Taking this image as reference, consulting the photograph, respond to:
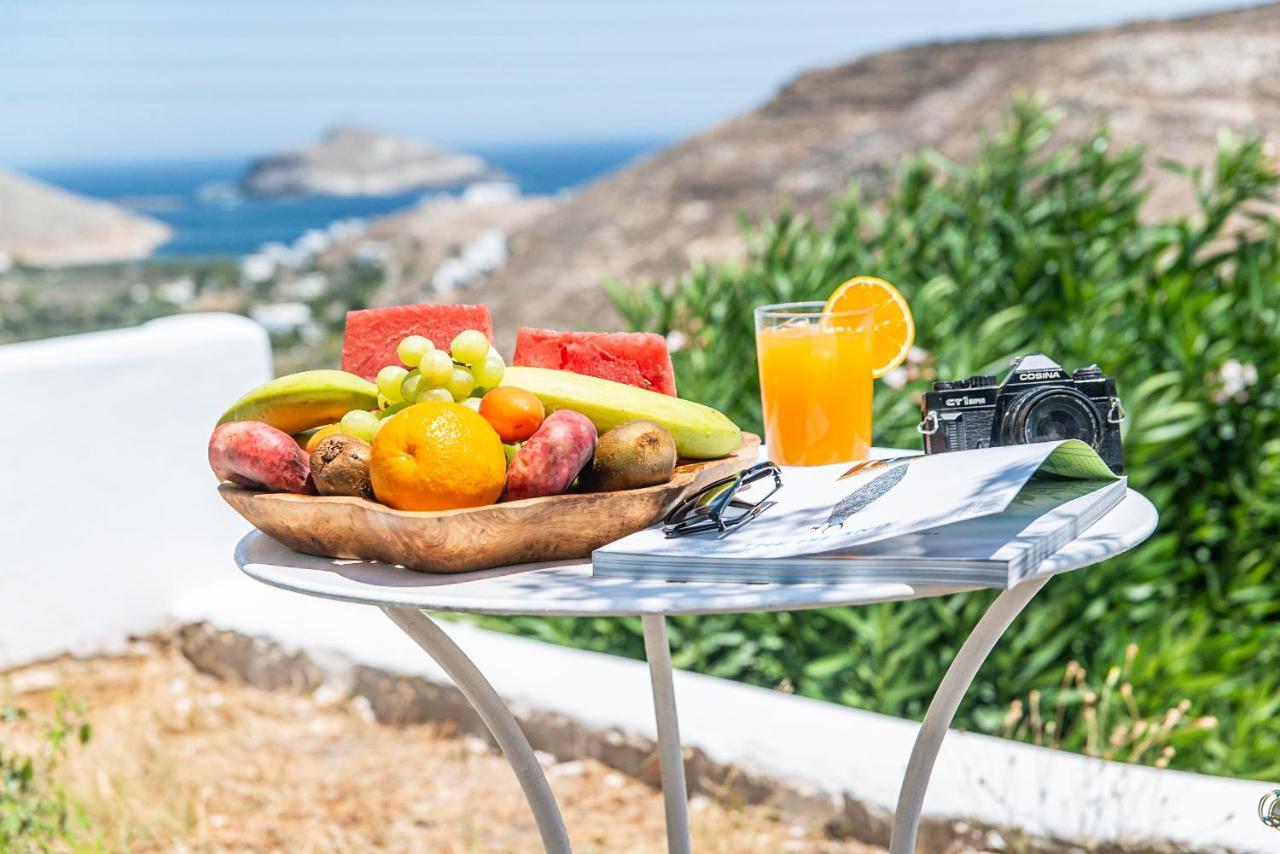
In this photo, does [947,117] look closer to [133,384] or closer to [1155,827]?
[133,384]

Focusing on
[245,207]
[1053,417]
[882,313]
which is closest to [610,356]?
[882,313]

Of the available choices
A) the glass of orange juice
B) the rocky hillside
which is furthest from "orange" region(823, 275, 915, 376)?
the rocky hillside

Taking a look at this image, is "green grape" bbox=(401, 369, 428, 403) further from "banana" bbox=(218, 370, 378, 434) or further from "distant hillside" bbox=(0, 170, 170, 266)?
"distant hillside" bbox=(0, 170, 170, 266)

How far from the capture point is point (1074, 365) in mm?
3057

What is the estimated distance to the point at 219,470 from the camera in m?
1.41

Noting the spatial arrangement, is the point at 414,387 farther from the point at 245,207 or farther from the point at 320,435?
the point at 245,207

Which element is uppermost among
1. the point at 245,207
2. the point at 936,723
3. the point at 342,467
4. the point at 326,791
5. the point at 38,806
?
the point at 245,207

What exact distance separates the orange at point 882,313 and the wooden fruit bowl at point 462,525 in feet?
1.83

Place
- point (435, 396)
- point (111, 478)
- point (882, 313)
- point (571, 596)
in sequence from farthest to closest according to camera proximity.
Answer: point (111, 478), point (882, 313), point (435, 396), point (571, 596)

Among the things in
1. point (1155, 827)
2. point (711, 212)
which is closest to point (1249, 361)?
point (1155, 827)

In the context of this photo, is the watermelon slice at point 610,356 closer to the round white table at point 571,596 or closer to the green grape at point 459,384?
the green grape at point 459,384

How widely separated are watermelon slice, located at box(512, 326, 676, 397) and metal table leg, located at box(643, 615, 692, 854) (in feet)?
1.29

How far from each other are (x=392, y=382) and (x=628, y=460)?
1.04ft

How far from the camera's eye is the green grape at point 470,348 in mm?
1449
